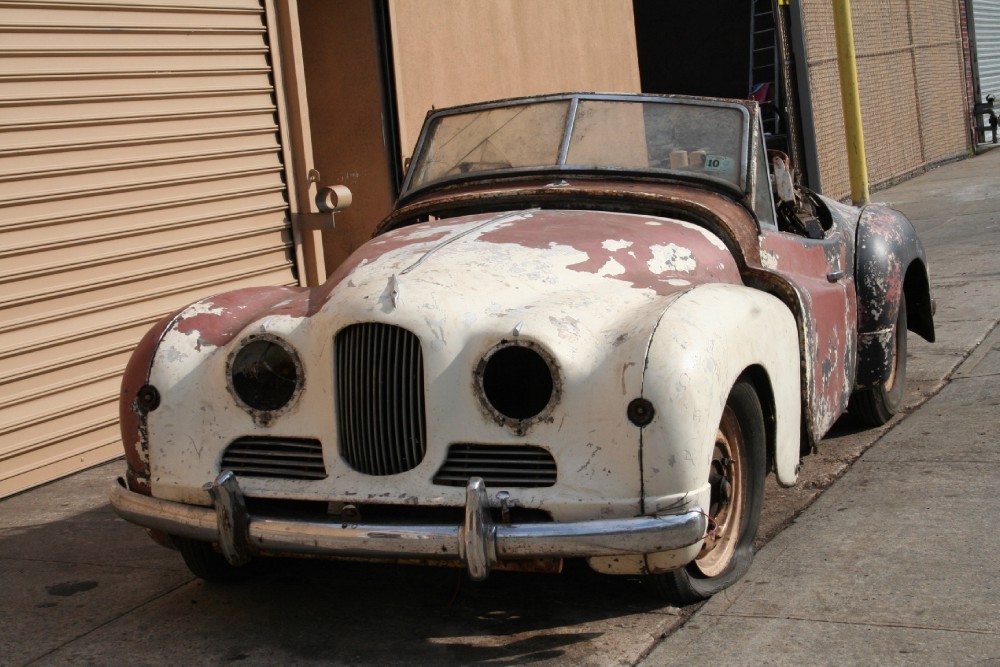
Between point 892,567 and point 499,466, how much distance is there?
4.75ft

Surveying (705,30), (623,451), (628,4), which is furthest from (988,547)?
(705,30)

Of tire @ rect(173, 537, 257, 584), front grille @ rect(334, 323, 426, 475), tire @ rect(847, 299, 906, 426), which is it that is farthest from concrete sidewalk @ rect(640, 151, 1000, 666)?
tire @ rect(173, 537, 257, 584)

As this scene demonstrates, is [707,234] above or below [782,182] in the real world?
below

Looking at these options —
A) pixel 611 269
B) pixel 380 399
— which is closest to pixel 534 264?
pixel 611 269

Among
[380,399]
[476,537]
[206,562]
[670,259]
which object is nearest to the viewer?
[476,537]

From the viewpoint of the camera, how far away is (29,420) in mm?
6270

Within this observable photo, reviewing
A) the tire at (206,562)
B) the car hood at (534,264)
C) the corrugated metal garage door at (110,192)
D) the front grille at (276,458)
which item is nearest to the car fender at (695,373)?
the car hood at (534,264)

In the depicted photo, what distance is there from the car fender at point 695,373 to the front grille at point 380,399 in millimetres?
718

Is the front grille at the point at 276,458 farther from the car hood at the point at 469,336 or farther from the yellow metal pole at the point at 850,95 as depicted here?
the yellow metal pole at the point at 850,95

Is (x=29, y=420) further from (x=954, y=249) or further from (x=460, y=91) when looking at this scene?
(x=954, y=249)

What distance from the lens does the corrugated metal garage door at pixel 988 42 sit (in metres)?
24.2

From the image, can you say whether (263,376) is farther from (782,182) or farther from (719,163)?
(782,182)

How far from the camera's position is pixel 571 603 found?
4.11m

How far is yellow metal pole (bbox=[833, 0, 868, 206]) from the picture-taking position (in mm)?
11227
